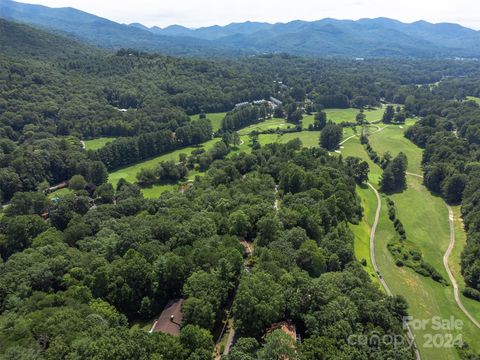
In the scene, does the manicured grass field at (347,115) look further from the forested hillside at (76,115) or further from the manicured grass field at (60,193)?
the manicured grass field at (60,193)

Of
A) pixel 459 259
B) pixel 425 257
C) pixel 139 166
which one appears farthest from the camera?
pixel 139 166

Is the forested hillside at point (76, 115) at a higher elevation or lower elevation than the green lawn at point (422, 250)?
higher

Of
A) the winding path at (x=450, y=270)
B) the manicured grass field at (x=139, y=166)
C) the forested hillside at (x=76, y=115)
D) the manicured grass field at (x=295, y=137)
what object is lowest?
the manicured grass field at (x=139, y=166)

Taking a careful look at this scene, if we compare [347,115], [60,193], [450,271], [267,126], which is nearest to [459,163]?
[450,271]

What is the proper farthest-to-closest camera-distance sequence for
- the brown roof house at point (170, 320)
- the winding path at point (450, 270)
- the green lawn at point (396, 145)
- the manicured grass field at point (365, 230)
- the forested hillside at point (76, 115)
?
1. the green lawn at point (396, 145)
2. the forested hillside at point (76, 115)
3. the manicured grass field at point (365, 230)
4. the winding path at point (450, 270)
5. the brown roof house at point (170, 320)

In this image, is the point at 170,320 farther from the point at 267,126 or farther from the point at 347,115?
the point at 347,115

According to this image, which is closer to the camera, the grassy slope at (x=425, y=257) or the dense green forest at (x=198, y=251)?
the dense green forest at (x=198, y=251)

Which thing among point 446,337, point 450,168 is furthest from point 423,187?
point 446,337

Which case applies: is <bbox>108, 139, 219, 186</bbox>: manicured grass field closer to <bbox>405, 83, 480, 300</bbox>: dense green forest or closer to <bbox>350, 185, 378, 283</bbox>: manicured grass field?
<bbox>350, 185, 378, 283</bbox>: manicured grass field

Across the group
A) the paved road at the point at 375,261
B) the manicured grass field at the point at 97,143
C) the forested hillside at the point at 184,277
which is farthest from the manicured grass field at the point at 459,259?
the manicured grass field at the point at 97,143

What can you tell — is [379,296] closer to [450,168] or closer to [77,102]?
[450,168]

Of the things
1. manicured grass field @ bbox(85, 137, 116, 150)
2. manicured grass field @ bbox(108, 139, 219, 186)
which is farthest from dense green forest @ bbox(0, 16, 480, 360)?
manicured grass field @ bbox(85, 137, 116, 150)
